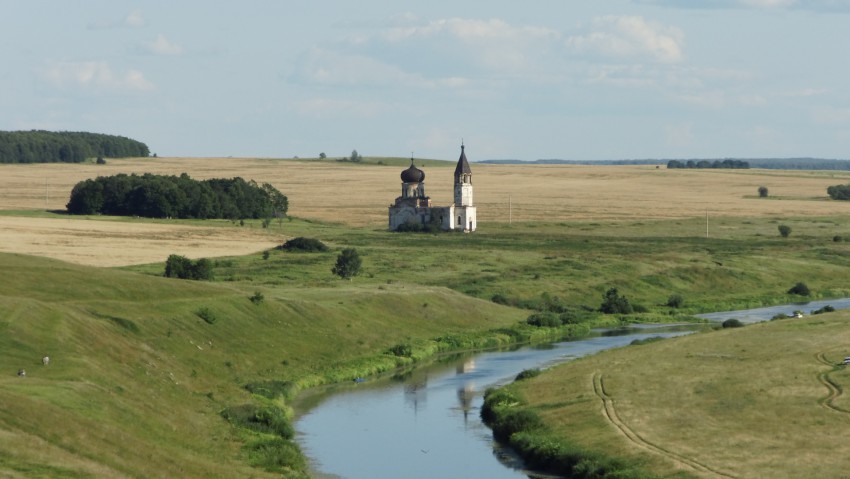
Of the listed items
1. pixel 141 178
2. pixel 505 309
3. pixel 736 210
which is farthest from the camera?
pixel 736 210

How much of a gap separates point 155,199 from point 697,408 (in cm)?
10872

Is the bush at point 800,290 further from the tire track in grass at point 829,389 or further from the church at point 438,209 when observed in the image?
the tire track in grass at point 829,389

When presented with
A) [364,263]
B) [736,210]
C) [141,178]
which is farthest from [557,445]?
[736,210]

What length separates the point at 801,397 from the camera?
5647 centimetres

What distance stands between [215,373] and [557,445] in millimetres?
18726

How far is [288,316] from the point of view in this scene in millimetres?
77750

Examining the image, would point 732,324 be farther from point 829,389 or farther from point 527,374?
point 829,389

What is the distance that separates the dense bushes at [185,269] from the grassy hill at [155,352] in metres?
8.86

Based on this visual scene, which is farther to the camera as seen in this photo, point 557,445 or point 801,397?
point 801,397

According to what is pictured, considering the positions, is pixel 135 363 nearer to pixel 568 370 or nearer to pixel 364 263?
pixel 568 370

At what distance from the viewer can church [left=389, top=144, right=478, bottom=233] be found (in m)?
156

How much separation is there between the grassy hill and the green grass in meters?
0.11

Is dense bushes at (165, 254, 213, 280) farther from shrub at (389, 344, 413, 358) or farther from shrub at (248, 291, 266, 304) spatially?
shrub at (389, 344, 413, 358)

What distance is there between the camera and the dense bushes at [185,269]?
91.8 m
